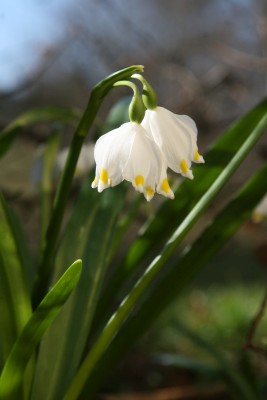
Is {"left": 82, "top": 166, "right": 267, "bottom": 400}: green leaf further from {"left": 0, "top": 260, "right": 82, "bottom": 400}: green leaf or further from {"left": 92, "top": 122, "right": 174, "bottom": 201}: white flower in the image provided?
{"left": 92, "top": 122, "right": 174, "bottom": 201}: white flower

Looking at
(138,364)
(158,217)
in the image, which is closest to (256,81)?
(138,364)

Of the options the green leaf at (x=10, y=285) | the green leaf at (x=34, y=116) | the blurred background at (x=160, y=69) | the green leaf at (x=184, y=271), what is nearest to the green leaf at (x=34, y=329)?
the green leaf at (x=10, y=285)

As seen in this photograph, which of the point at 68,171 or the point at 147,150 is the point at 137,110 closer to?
the point at 147,150

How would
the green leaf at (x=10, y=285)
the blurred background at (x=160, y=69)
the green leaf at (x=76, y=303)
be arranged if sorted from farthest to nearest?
the blurred background at (x=160, y=69), the green leaf at (x=76, y=303), the green leaf at (x=10, y=285)

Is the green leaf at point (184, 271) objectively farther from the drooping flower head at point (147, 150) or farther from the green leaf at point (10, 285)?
the drooping flower head at point (147, 150)

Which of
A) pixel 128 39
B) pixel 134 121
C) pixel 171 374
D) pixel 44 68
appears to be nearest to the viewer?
pixel 134 121

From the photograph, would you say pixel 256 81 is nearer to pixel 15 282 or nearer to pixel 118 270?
pixel 118 270

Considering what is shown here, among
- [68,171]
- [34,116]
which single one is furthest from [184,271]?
[34,116]
